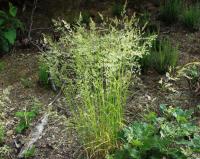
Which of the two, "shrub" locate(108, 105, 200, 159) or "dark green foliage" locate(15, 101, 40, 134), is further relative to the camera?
"dark green foliage" locate(15, 101, 40, 134)

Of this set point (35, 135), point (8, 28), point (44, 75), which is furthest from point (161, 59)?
point (8, 28)

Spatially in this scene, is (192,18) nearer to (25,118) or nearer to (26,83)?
(26,83)

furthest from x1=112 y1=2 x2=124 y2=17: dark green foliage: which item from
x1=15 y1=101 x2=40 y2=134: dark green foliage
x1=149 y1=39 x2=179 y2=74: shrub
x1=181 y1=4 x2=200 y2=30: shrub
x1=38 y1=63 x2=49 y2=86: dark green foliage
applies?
x1=15 y1=101 x2=40 y2=134: dark green foliage

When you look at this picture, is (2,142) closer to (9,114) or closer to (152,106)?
(9,114)

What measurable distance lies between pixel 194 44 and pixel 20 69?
6.30ft

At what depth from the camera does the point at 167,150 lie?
343 cm

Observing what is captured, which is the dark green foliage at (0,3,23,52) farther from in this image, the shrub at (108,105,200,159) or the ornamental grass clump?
the shrub at (108,105,200,159)

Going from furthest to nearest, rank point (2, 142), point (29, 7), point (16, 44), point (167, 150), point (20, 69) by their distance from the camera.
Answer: point (29, 7) → point (16, 44) → point (20, 69) → point (2, 142) → point (167, 150)

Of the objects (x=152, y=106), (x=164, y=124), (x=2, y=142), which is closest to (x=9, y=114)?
(x=2, y=142)

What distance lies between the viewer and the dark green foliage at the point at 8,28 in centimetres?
540

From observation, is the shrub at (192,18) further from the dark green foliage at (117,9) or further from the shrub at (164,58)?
the shrub at (164,58)

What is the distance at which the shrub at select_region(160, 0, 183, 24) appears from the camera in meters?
5.94

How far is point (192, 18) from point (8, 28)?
2075 millimetres

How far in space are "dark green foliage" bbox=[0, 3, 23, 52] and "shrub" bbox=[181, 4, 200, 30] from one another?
189 centimetres
